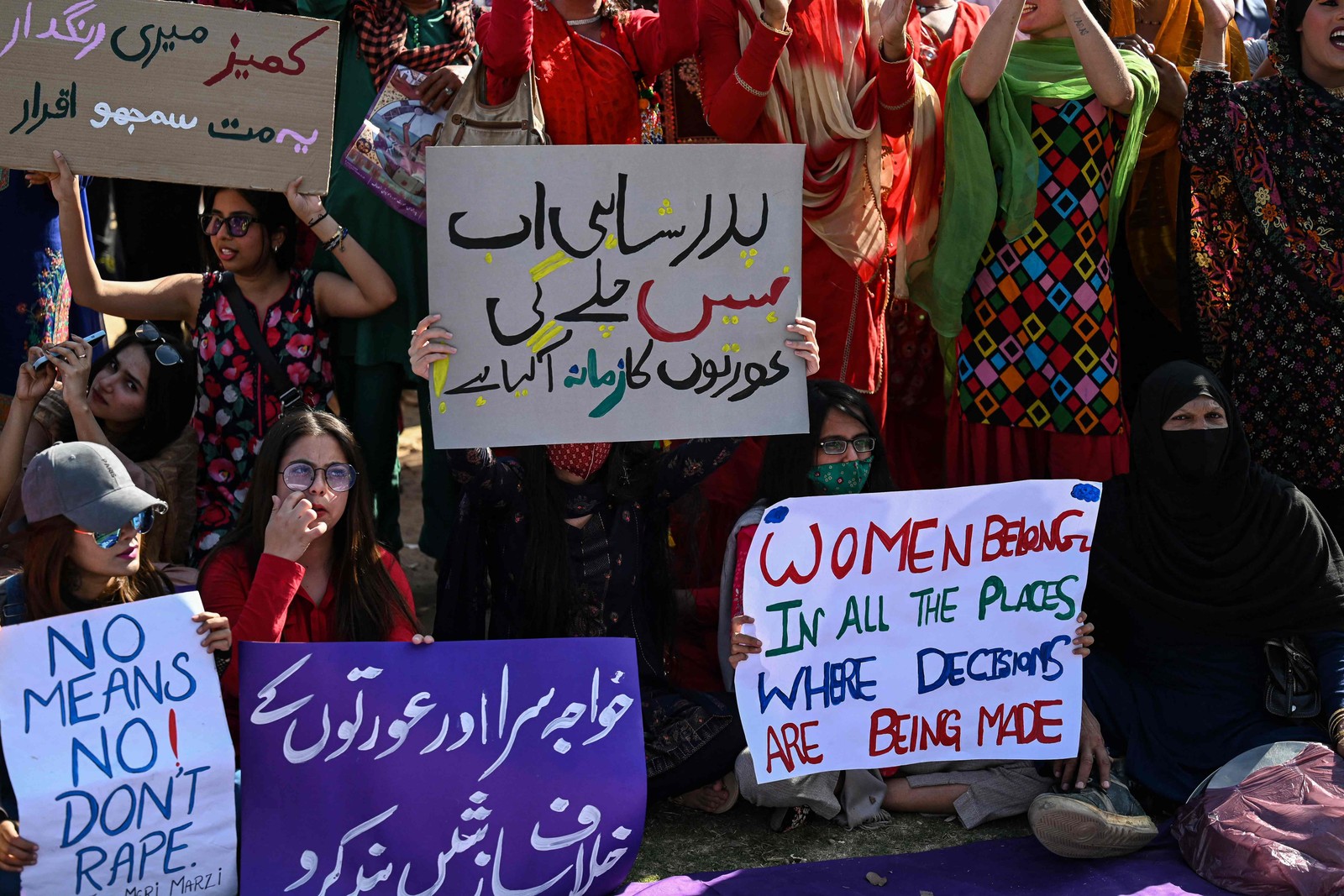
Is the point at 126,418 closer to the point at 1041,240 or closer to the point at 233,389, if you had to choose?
the point at 233,389

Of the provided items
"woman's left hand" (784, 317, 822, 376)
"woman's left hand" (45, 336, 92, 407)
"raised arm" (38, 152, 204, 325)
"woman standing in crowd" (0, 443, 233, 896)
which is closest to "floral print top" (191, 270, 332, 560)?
"raised arm" (38, 152, 204, 325)

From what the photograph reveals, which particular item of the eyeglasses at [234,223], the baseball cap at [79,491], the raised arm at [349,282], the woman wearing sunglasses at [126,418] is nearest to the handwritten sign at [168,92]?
the raised arm at [349,282]

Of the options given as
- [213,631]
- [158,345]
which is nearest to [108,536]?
[213,631]

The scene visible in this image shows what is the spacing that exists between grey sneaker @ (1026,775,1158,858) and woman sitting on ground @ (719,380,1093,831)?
208mm

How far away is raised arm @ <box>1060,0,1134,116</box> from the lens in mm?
4148

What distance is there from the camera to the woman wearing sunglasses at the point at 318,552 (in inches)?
138

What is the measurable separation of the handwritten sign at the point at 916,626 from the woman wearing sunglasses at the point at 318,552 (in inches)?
35.8

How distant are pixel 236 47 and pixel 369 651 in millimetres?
1698

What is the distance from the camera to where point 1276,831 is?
352cm

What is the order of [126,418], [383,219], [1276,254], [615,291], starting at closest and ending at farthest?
[615,291], [126,418], [1276,254], [383,219]

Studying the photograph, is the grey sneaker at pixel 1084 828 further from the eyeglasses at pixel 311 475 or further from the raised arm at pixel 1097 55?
the raised arm at pixel 1097 55

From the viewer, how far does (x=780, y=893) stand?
3.50 metres

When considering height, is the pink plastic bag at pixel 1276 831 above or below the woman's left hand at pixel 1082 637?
below

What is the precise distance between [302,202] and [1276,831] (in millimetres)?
2960
